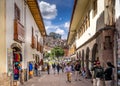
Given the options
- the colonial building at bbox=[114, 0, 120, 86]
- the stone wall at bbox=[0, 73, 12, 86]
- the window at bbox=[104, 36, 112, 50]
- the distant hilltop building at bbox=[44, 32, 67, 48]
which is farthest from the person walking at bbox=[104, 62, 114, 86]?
the distant hilltop building at bbox=[44, 32, 67, 48]

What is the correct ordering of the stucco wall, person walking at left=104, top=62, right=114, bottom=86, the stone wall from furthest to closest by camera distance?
the stucco wall → the stone wall → person walking at left=104, top=62, right=114, bottom=86

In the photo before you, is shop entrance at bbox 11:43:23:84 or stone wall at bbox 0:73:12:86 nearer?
stone wall at bbox 0:73:12:86

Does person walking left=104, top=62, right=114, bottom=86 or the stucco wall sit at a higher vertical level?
the stucco wall

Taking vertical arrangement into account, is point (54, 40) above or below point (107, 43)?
above

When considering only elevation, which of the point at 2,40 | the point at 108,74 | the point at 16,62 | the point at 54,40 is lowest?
the point at 108,74

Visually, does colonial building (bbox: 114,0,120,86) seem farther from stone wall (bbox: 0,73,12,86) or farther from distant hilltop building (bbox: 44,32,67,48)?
distant hilltop building (bbox: 44,32,67,48)

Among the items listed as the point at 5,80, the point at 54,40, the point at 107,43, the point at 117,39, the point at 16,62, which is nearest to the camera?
the point at 117,39

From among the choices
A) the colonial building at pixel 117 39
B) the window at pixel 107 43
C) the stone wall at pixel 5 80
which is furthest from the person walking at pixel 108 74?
the stone wall at pixel 5 80

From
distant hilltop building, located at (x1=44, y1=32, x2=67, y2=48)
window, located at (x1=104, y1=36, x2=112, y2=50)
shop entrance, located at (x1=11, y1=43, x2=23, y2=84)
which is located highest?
distant hilltop building, located at (x1=44, y1=32, x2=67, y2=48)

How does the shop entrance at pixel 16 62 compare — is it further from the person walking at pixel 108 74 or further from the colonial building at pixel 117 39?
the person walking at pixel 108 74

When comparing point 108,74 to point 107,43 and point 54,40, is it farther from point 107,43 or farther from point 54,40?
point 54,40

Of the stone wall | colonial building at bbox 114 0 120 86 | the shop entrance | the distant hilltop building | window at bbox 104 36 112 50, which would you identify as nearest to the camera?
colonial building at bbox 114 0 120 86

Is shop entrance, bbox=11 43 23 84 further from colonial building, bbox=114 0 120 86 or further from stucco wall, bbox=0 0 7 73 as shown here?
colonial building, bbox=114 0 120 86

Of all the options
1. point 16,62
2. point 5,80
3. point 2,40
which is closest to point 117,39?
point 2,40
